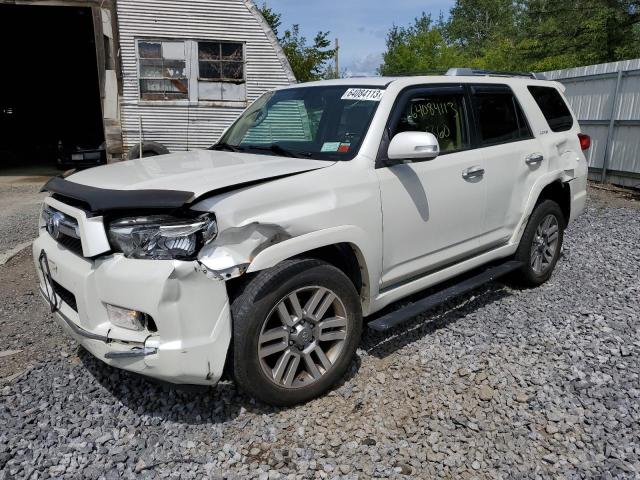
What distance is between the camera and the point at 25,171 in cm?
1484

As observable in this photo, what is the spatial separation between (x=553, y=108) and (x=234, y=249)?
3.78 meters

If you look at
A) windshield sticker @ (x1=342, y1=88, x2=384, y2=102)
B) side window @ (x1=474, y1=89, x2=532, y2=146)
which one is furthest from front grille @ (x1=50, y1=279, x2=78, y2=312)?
side window @ (x1=474, y1=89, x2=532, y2=146)

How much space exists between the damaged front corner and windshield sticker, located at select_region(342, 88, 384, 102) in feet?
4.27

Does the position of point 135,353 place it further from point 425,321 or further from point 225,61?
point 225,61

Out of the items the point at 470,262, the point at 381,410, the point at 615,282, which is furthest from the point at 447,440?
the point at 615,282

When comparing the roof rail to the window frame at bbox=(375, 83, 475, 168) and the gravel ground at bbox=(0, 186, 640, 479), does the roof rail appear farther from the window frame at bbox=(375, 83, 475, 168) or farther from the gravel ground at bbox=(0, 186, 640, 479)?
the gravel ground at bbox=(0, 186, 640, 479)

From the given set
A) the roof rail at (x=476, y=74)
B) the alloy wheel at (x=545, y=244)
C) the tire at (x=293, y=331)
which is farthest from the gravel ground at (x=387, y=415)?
the roof rail at (x=476, y=74)

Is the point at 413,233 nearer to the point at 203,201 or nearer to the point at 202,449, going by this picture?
the point at 203,201

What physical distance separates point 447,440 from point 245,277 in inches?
54.3

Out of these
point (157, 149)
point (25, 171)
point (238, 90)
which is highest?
point (238, 90)

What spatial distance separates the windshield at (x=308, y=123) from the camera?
3.36 meters

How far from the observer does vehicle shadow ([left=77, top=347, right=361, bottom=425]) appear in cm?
293

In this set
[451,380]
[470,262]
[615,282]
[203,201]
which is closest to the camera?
[203,201]

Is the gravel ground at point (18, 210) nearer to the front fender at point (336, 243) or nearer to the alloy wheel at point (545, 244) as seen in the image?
the front fender at point (336, 243)
